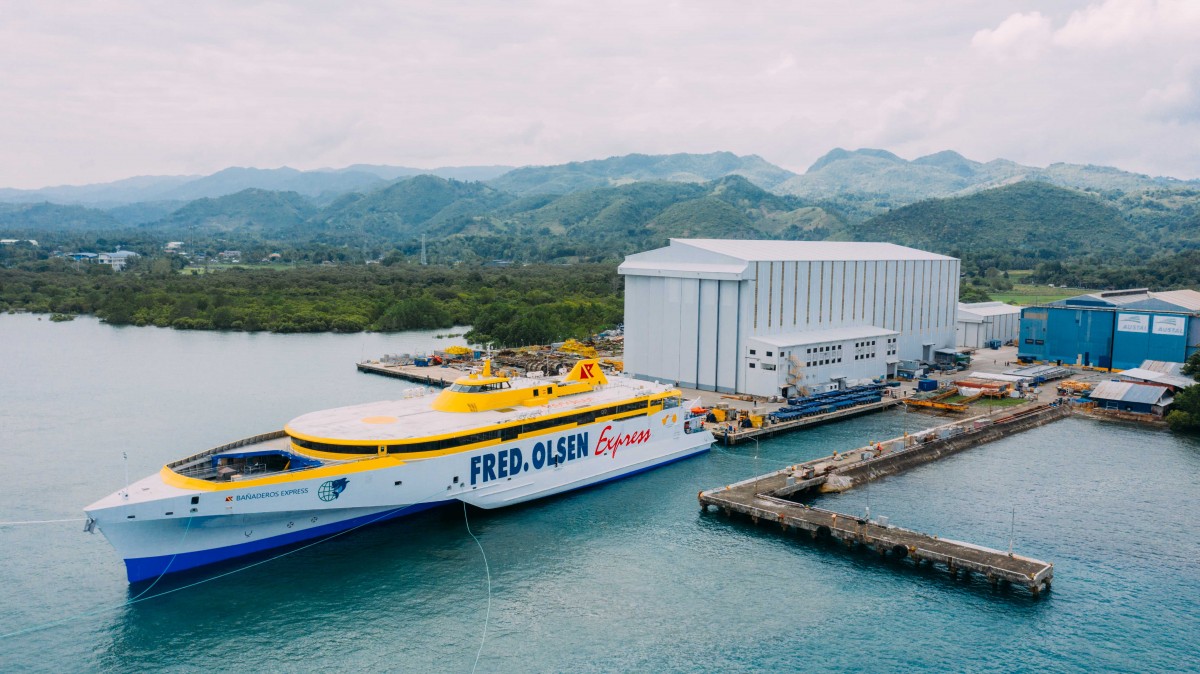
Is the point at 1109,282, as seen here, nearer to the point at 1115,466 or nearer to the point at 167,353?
the point at 1115,466

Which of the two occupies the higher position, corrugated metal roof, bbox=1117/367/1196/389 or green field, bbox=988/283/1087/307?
green field, bbox=988/283/1087/307

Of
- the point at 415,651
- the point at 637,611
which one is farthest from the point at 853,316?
the point at 415,651

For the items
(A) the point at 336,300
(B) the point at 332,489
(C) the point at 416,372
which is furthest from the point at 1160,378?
(A) the point at 336,300

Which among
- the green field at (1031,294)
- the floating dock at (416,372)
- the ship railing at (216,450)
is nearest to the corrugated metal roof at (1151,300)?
the green field at (1031,294)

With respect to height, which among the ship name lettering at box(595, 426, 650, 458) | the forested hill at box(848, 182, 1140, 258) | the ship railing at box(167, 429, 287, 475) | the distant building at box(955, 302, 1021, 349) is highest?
the forested hill at box(848, 182, 1140, 258)

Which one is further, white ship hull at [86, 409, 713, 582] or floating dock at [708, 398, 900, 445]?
floating dock at [708, 398, 900, 445]

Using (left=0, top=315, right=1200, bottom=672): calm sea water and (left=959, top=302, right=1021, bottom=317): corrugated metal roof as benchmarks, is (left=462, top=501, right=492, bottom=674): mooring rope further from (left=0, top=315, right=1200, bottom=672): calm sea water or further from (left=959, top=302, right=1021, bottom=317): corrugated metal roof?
(left=959, top=302, right=1021, bottom=317): corrugated metal roof

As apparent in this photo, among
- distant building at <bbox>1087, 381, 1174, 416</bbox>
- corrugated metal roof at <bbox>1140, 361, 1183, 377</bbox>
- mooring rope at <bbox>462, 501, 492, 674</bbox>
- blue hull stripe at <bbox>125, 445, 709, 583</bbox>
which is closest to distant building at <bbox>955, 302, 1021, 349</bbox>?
corrugated metal roof at <bbox>1140, 361, 1183, 377</bbox>

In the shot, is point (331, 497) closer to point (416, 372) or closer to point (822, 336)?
point (416, 372)
